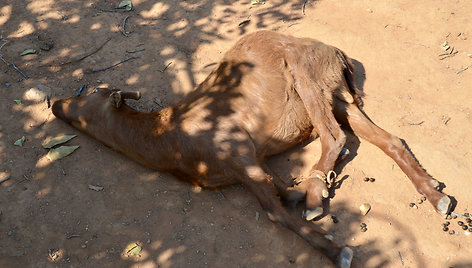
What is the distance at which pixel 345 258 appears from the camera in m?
3.36

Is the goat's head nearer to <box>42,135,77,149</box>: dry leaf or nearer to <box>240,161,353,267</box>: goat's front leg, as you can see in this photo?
<box>42,135,77,149</box>: dry leaf

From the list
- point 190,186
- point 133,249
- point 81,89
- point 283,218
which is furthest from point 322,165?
point 81,89

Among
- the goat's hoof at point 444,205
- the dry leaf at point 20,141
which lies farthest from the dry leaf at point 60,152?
the goat's hoof at point 444,205

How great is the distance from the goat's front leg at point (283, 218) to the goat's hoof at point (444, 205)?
3.23 feet

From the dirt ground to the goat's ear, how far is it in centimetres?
60

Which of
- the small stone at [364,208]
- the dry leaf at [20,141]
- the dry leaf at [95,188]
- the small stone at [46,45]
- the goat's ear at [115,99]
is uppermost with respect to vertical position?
the goat's ear at [115,99]

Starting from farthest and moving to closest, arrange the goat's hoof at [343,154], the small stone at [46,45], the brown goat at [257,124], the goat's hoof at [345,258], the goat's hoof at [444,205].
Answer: the small stone at [46,45]
the goat's hoof at [343,154]
the brown goat at [257,124]
the goat's hoof at [444,205]
the goat's hoof at [345,258]

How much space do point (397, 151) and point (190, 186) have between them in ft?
6.89

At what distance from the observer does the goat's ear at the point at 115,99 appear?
3.89 metres

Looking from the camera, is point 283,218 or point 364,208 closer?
point 283,218

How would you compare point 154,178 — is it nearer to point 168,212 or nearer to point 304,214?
point 168,212

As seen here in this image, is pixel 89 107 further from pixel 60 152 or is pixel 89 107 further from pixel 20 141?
pixel 20 141

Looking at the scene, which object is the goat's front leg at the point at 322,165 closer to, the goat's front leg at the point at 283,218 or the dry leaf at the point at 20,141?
the goat's front leg at the point at 283,218

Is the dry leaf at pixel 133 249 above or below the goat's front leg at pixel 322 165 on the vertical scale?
below
